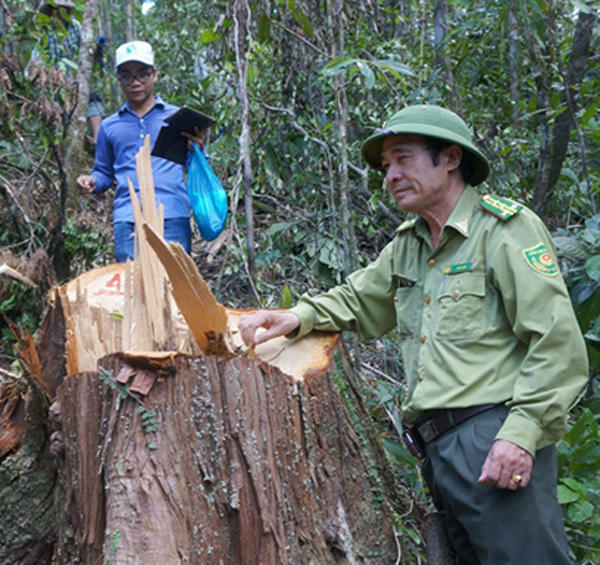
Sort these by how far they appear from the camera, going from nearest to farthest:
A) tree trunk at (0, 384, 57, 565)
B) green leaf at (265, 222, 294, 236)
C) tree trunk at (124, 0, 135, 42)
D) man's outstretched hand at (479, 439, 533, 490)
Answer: man's outstretched hand at (479, 439, 533, 490) < tree trunk at (0, 384, 57, 565) < green leaf at (265, 222, 294, 236) < tree trunk at (124, 0, 135, 42)

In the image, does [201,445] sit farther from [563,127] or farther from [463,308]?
[563,127]

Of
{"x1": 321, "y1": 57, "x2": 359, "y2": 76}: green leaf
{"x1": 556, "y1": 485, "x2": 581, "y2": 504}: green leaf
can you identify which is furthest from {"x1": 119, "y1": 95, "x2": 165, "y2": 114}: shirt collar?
{"x1": 556, "y1": 485, "x2": 581, "y2": 504}: green leaf

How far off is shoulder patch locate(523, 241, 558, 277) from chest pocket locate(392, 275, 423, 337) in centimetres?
51

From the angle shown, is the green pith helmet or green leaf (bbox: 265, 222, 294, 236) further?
green leaf (bbox: 265, 222, 294, 236)

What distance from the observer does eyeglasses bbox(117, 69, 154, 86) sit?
15.6ft

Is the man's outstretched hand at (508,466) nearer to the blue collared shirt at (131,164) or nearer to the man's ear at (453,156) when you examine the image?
the man's ear at (453,156)

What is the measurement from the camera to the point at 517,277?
7.55 ft

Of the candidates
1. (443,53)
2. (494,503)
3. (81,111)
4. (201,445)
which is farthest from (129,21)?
(494,503)

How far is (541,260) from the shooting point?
233 cm

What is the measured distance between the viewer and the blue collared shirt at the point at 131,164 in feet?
15.4

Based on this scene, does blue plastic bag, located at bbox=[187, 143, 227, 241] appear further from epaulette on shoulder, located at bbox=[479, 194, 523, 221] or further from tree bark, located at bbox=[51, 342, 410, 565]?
epaulette on shoulder, located at bbox=[479, 194, 523, 221]

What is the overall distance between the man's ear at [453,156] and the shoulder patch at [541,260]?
481mm

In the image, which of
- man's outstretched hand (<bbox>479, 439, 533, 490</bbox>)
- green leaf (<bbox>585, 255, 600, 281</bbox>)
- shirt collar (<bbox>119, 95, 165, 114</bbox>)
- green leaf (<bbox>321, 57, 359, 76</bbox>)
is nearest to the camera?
man's outstretched hand (<bbox>479, 439, 533, 490</bbox>)

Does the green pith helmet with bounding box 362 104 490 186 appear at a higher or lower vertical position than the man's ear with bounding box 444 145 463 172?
higher
